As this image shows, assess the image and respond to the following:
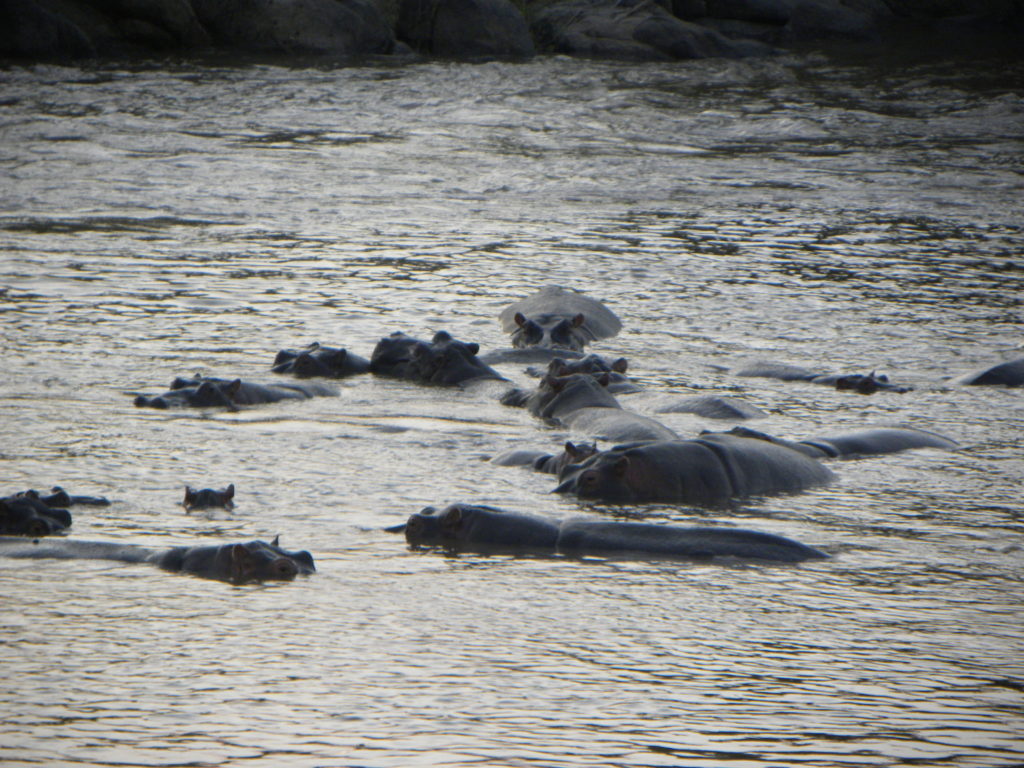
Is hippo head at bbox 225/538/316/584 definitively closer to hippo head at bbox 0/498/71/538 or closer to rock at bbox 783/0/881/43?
hippo head at bbox 0/498/71/538

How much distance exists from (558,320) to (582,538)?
130 inches

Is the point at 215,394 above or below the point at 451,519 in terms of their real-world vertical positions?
above

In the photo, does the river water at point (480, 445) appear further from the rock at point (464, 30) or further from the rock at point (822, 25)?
the rock at point (822, 25)

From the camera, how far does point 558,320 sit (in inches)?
291

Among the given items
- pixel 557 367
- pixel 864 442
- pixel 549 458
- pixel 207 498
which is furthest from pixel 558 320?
pixel 207 498

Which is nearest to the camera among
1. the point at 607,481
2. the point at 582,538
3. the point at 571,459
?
the point at 582,538

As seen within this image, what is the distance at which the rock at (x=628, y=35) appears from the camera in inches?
885

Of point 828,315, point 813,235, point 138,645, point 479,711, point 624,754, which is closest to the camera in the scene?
point 624,754

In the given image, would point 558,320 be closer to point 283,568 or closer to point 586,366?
point 586,366

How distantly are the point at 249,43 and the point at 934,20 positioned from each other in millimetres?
14098

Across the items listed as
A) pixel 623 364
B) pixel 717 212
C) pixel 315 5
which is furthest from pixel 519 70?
pixel 623 364

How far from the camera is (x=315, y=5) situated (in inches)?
851

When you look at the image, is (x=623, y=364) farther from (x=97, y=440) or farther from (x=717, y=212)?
(x=717, y=212)

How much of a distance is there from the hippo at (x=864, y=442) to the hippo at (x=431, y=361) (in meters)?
1.42
